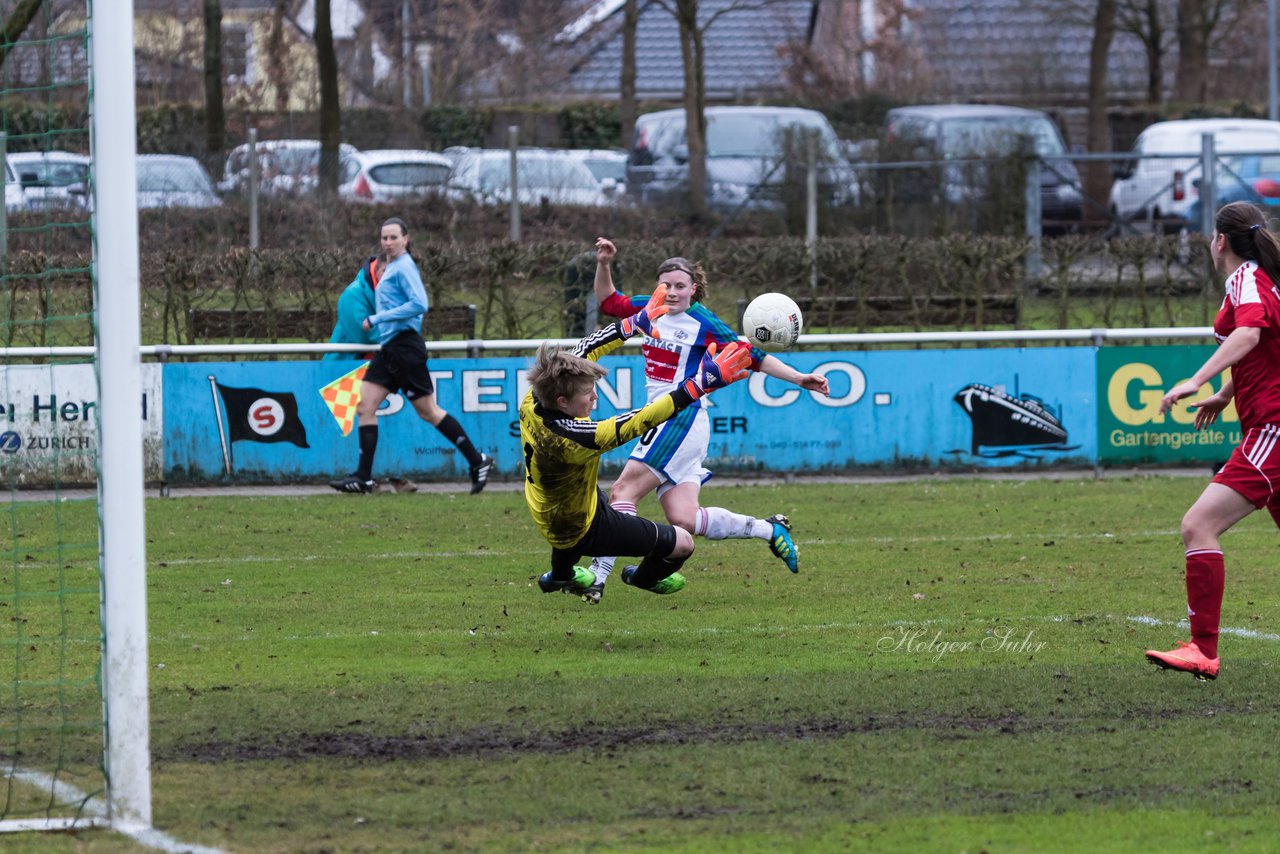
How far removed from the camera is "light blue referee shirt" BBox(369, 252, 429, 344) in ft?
43.4

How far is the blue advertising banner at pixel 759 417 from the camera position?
46.5 feet

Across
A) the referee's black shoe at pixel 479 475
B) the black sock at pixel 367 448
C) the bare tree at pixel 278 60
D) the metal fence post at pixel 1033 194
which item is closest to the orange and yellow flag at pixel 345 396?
the black sock at pixel 367 448

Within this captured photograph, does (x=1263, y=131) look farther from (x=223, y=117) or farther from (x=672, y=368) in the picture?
(x=672, y=368)

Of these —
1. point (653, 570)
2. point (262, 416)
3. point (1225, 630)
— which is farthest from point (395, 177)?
point (1225, 630)

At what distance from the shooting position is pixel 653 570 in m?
8.53

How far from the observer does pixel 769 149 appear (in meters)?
24.2

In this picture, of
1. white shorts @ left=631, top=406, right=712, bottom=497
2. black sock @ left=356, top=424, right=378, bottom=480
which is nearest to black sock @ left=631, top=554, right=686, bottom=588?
white shorts @ left=631, top=406, right=712, bottom=497

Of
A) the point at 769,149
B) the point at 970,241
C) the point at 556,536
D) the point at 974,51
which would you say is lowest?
the point at 556,536

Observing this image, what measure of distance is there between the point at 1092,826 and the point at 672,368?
4721 millimetres

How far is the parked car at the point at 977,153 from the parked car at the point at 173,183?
9.54 meters

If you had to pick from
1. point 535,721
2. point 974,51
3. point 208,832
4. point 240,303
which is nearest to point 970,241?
point 240,303

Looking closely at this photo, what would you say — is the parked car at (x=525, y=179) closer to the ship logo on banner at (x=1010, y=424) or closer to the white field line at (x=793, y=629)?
the ship logo on banner at (x=1010, y=424)

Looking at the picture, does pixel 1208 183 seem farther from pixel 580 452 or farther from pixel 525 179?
pixel 580 452

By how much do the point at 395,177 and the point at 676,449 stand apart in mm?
14705
